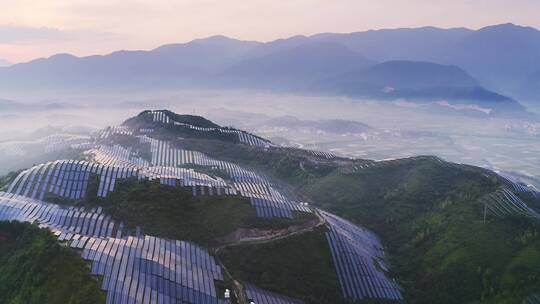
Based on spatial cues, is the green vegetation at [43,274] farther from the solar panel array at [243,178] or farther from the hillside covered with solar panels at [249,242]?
the solar panel array at [243,178]

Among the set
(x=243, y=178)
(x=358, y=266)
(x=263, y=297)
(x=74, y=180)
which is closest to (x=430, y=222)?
(x=358, y=266)

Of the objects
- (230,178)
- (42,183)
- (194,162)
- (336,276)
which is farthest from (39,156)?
(336,276)

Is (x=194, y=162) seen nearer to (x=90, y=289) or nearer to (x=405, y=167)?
(x=405, y=167)

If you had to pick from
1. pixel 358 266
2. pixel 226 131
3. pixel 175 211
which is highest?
pixel 226 131

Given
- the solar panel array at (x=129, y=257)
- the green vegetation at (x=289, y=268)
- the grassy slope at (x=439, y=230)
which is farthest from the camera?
the grassy slope at (x=439, y=230)

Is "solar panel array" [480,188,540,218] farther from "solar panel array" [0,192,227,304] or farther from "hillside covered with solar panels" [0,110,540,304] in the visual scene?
"solar panel array" [0,192,227,304]

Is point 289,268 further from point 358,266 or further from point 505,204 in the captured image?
point 505,204

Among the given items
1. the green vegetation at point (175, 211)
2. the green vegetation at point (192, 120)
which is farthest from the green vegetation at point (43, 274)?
the green vegetation at point (192, 120)

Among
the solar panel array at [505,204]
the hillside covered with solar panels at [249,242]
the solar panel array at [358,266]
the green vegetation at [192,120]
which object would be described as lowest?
the solar panel array at [358,266]
